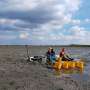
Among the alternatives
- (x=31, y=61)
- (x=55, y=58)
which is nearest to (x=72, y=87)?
(x=55, y=58)

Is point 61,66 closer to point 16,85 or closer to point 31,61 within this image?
point 31,61

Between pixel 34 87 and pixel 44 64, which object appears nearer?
pixel 34 87

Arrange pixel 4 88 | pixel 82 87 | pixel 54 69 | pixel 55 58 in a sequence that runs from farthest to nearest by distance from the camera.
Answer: pixel 55 58 < pixel 54 69 < pixel 82 87 < pixel 4 88

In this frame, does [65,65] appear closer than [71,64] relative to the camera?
Yes

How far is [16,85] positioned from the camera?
16188 mm

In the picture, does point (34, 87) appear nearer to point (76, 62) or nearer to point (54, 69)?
point (54, 69)

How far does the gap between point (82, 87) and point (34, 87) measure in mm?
2995

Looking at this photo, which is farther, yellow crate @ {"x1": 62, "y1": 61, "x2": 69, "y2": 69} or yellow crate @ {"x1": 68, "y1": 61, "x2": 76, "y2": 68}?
yellow crate @ {"x1": 68, "y1": 61, "x2": 76, "y2": 68}

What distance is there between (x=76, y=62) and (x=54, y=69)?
2738mm

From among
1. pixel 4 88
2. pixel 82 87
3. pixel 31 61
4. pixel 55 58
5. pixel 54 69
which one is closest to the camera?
pixel 4 88

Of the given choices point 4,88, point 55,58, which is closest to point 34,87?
point 4,88

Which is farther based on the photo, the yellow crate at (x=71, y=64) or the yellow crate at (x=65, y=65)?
the yellow crate at (x=71, y=64)

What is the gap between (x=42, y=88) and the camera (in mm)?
15438

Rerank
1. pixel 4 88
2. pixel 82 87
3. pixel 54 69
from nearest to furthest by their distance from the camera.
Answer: pixel 4 88 < pixel 82 87 < pixel 54 69
